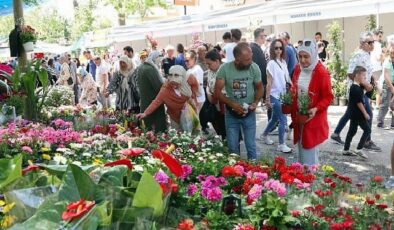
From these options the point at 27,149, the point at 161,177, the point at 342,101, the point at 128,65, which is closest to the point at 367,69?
the point at 128,65

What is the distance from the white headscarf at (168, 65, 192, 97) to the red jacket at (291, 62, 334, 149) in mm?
1415

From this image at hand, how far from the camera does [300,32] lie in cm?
2248

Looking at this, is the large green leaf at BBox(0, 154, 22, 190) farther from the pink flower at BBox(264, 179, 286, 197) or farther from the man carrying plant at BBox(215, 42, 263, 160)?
the man carrying plant at BBox(215, 42, 263, 160)

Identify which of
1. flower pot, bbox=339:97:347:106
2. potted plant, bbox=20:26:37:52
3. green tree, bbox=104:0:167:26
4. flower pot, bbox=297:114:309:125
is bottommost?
flower pot, bbox=339:97:347:106

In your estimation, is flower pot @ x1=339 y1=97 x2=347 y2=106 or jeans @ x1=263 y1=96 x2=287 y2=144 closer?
jeans @ x1=263 y1=96 x2=287 y2=144

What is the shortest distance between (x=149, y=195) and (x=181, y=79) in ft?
15.5

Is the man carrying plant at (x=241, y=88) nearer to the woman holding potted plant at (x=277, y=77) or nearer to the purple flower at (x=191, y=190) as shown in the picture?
the woman holding potted plant at (x=277, y=77)

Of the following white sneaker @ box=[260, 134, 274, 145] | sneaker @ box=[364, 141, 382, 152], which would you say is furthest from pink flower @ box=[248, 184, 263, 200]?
white sneaker @ box=[260, 134, 274, 145]

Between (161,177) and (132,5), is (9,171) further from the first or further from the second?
(132,5)

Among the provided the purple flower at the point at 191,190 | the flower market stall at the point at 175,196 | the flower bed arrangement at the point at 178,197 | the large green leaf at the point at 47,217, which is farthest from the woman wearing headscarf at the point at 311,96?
the large green leaf at the point at 47,217

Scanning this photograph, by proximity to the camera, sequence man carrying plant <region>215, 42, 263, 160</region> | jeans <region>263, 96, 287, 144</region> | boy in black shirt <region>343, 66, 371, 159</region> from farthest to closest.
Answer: jeans <region>263, 96, 287, 144</region>, boy in black shirt <region>343, 66, 371, 159</region>, man carrying plant <region>215, 42, 263, 160</region>

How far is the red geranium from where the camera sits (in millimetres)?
1726

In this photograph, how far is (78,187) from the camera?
204cm

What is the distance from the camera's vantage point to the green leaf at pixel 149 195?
199 cm
